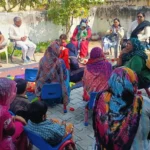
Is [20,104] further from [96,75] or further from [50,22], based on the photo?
[50,22]

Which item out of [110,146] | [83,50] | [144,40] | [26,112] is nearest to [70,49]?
[83,50]

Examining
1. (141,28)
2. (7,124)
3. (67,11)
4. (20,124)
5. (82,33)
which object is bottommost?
(20,124)

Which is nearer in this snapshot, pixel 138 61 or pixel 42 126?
pixel 42 126

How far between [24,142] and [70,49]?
3.94 metres

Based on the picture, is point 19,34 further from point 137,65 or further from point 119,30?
point 137,65

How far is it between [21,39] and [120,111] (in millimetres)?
6615

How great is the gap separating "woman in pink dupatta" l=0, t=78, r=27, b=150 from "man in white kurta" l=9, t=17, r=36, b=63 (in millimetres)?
5460

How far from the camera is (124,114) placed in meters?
2.30

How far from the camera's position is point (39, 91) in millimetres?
4844

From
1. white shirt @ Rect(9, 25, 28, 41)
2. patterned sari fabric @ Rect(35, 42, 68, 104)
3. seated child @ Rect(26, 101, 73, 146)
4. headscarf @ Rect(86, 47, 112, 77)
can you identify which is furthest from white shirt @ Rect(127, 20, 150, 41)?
seated child @ Rect(26, 101, 73, 146)

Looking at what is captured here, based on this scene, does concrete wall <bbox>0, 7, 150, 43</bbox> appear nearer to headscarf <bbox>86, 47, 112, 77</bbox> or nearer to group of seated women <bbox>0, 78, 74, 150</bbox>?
headscarf <bbox>86, 47, 112, 77</bbox>

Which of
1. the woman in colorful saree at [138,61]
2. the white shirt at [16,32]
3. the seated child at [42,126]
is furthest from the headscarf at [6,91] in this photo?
the white shirt at [16,32]

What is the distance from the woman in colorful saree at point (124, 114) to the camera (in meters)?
2.29

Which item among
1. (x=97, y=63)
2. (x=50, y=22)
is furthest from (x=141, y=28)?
(x=50, y=22)
